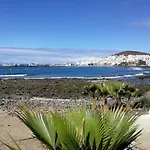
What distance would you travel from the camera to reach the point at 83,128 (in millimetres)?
3969

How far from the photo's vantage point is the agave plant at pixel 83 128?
3982mm

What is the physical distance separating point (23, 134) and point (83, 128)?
27.9ft

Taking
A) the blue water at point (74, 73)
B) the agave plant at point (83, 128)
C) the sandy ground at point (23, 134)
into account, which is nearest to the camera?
the agave plant at point (83, 128)

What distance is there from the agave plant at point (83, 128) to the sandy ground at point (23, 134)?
3984 millimetres

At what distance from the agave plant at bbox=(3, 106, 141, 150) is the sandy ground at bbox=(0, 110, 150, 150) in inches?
157

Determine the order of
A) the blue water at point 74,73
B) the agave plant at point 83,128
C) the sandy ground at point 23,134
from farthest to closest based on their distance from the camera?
the blue water at point 74,73, the sandy ground at point 23,134, the agave plant at point 83,128

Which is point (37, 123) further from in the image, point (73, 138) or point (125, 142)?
point (125, 142)

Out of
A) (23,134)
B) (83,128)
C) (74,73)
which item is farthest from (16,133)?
(74,73)

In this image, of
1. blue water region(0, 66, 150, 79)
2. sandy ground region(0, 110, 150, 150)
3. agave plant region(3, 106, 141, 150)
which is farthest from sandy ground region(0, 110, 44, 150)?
blue water region(0, 66, 150, 79)

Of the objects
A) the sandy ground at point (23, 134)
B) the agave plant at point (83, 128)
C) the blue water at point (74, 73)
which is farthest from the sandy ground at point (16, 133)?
the blue water at point (74, 73)

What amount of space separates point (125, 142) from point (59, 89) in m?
35.7

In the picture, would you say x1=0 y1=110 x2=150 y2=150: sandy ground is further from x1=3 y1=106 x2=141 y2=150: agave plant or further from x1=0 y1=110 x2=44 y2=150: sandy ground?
x1=3 y1=106 x2=141 y2=150: agave plant

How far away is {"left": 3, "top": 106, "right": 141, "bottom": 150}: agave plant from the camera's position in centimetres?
398

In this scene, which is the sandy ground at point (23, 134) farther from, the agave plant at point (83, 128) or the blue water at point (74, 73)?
the blue water at point (74, 73)
